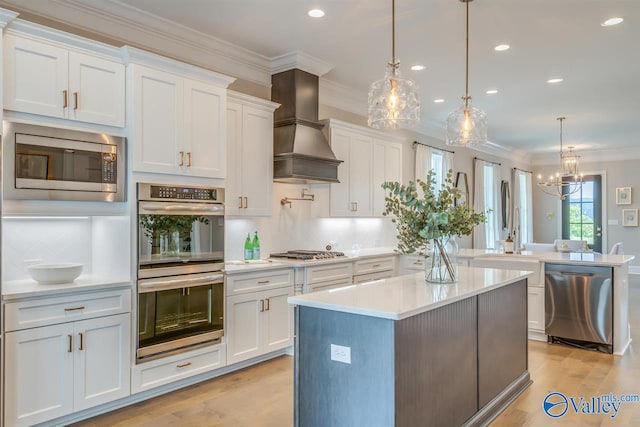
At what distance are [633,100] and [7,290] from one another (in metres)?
7.52

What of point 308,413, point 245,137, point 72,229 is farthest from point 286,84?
point 308,413

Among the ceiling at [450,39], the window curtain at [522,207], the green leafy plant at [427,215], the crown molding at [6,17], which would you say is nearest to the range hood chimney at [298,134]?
the ceiling at [450,39]

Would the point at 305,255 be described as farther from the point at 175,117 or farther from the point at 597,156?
the point at 597,156

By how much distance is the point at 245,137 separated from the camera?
169 inches

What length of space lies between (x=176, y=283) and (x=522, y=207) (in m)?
10.0

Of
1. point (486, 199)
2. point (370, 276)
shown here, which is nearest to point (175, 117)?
point (370, 276)

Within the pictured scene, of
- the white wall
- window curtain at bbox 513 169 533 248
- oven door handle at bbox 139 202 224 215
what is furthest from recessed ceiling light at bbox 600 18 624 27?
window curtain at bbox 513 169 533 248

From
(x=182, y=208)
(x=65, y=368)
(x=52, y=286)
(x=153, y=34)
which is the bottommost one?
(x=65, y=368)

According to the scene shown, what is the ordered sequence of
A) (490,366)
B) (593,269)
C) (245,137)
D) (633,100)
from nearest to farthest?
(490,366), (245,137), (593,269), (633,100)

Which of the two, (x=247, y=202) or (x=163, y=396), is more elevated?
(x=247, y=202)

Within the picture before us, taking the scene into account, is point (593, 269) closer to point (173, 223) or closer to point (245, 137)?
point (245, 137)

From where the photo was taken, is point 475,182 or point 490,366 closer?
point 490,366

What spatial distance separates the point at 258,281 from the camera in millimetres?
4090

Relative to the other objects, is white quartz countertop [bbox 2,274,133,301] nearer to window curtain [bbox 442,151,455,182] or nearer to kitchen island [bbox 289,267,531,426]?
kitchen island [bbox 289,267,531,426]
